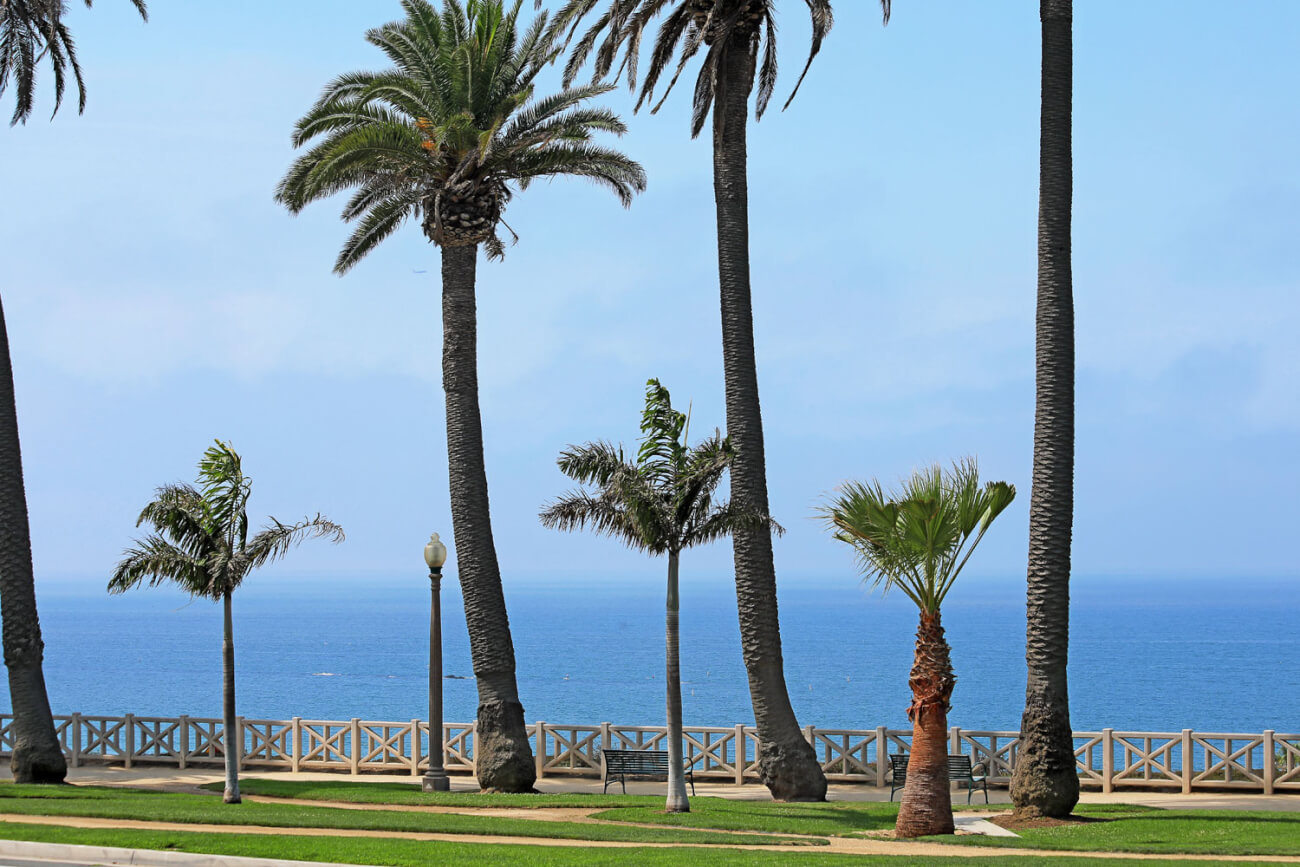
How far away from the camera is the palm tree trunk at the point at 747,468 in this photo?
73.7ft

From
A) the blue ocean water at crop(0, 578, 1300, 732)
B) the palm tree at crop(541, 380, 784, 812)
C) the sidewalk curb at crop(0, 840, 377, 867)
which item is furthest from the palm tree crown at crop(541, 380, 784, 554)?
the blue ocean water at crop(0, 578, 1300, 732)

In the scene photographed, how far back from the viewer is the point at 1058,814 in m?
19.1

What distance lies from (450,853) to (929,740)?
6.32m

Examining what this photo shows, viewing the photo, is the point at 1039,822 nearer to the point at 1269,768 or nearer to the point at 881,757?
the point at 881,757

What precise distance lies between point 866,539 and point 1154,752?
9.86 metres

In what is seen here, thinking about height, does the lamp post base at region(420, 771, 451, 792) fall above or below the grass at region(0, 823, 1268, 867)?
below

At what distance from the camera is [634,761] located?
76.2 ft

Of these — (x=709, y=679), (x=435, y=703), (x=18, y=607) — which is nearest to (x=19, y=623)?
(x=18, y=607)

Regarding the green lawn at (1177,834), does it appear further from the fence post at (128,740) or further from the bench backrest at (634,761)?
the fence post at (128,740)

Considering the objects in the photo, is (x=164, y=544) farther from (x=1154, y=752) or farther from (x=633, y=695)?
(x=633, y=695)

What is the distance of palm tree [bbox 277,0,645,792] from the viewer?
24.0 m

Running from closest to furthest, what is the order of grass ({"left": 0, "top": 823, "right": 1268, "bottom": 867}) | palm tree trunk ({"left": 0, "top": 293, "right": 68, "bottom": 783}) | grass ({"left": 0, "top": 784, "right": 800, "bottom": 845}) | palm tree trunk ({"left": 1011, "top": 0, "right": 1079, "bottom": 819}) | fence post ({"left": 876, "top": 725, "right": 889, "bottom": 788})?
grass ({"left": 0, "top": 823, "right": 1268, "bottom": 867}), grass ({"left": 0, "top": 784, "right": 800, "bottom": 845}), palm tree trunk ({"left": 1011, "top": 0, "right": 1079, "bottom": 819}), fence post ({"left": 876, "top": 725, "right": 889, "bottom": 788}), palm tree trunk ({"left": 0, "top": 293, "right": 68, "bottom": 783})

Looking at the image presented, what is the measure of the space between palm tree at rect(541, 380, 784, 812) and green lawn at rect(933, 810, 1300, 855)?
4921 mm

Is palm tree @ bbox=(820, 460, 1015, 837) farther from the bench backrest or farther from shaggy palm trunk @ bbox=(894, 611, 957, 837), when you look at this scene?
the bench backrest
